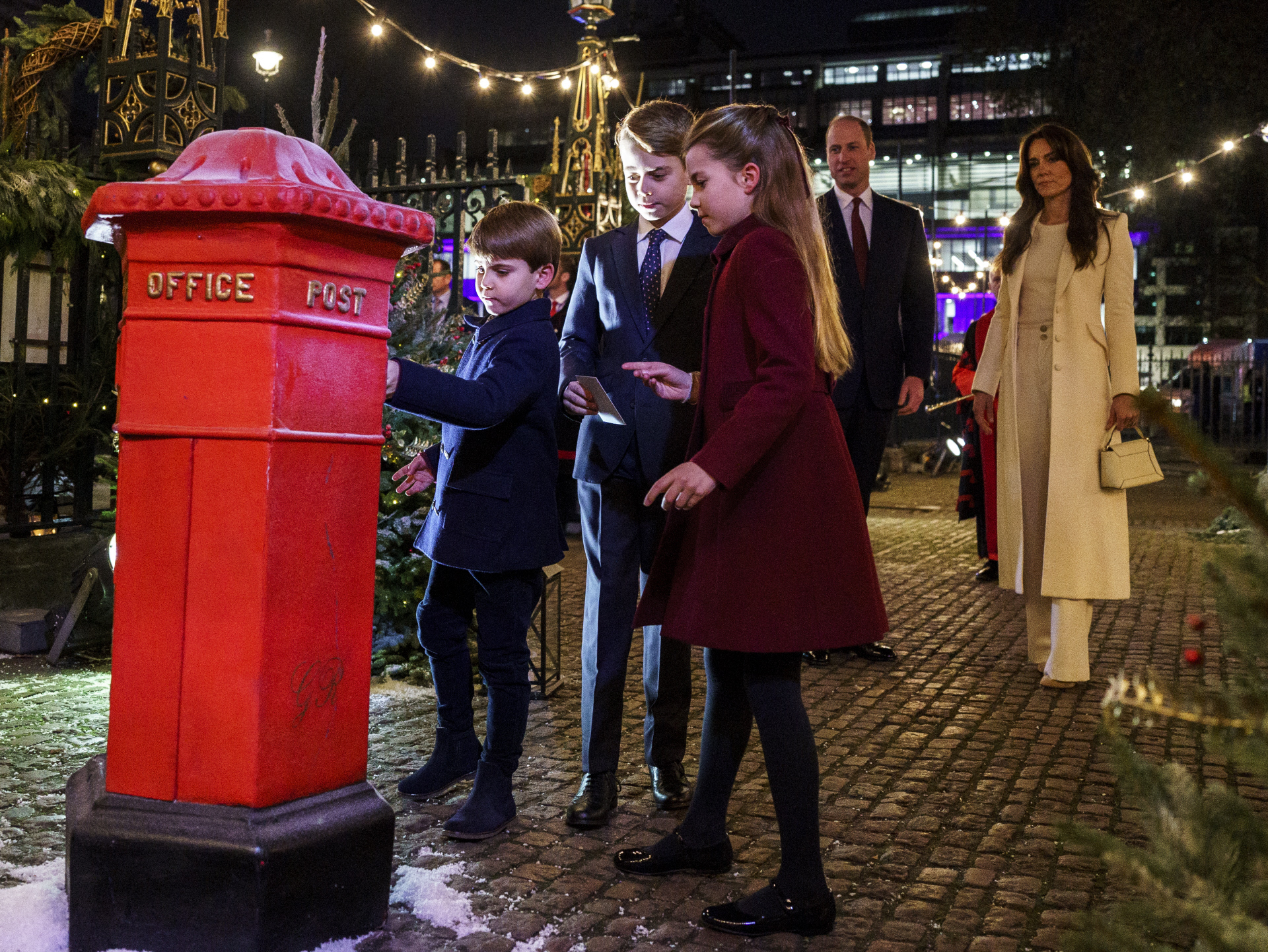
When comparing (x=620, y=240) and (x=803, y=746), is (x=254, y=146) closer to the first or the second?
(x=620, y=240)

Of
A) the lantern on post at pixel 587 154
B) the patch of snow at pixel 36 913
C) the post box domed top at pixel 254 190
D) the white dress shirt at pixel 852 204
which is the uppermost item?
the lantern on post at pixel 587 154

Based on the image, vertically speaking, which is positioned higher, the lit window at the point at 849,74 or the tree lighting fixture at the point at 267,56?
the lit window at the point at 849,74

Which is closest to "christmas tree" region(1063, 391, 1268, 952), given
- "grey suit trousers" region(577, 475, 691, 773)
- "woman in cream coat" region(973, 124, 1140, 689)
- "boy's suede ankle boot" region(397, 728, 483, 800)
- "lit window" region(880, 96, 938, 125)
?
"grey suit trousers" region(577, 475, 691, 773)

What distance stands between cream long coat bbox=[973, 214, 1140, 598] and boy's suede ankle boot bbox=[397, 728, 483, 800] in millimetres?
2742

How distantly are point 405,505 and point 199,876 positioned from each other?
293cm

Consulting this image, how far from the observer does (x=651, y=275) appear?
3508mm

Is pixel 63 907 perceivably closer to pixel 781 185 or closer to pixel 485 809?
pixel 485 809

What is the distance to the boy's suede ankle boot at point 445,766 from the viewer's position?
11.5 ft

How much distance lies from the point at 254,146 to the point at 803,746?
174 centimetres

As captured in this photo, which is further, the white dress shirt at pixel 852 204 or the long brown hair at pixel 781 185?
the white dress shirt at pixel 852 204

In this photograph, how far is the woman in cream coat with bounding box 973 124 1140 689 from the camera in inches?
199

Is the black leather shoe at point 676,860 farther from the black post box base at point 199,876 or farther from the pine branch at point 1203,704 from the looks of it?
the pine branch at point 1203,704

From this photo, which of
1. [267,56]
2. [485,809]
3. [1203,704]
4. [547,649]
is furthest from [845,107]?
[1203,704]

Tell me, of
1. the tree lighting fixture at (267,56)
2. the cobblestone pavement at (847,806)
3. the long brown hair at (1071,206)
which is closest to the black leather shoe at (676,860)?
the cobblestone pavement at (847,806)
